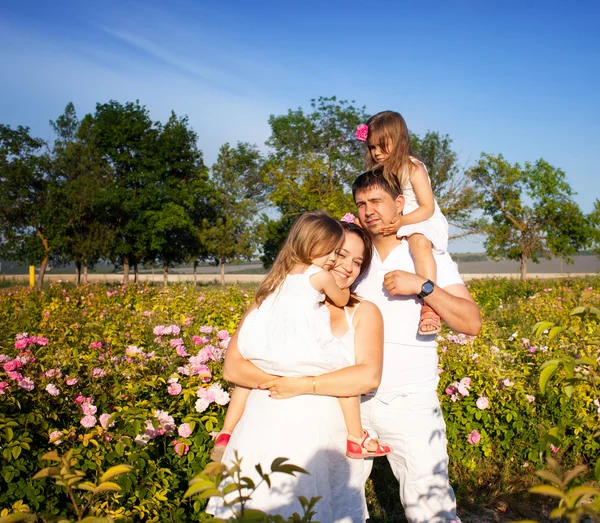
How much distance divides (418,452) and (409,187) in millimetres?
1359

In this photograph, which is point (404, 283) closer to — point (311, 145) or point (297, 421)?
point (297, 421)

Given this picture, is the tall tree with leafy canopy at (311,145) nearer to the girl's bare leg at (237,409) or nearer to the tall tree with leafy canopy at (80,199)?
the tall tree with leafy canopy at (80,199)

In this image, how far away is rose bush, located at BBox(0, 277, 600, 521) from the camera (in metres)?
2.50

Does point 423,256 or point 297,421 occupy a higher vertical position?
point 423,256

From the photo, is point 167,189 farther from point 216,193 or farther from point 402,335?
point 402,335

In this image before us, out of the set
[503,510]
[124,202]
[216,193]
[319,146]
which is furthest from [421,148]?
[503,510]

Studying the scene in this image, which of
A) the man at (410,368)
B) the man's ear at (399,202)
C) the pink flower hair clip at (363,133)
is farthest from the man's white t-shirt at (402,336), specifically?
the pink flower hair clip at (363,133)

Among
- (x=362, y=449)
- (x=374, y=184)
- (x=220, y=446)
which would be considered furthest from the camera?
(x=374, y=184)

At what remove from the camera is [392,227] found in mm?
2461

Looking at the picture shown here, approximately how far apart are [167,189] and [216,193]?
3.11 m

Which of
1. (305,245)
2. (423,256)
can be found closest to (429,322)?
(423,256)

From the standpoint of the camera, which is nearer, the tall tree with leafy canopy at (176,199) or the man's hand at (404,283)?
the man's hand at (404,283)

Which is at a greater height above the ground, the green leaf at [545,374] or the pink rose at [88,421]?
the green leaf at [545,374]

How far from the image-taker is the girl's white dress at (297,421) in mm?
1968
